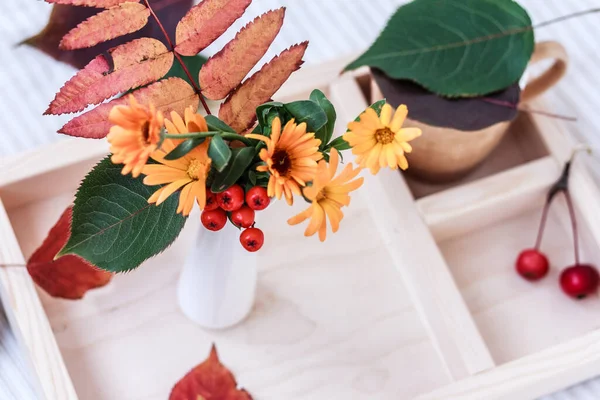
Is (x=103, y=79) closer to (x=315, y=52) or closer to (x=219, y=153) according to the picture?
(x=219, y=153)

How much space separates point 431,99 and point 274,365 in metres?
0.18

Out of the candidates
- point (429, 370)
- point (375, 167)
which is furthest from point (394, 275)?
point (375, 167)

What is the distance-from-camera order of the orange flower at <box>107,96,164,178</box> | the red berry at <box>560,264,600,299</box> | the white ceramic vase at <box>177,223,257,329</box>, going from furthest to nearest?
1. the red berry at <box>560,264,600,299</box>
2. the white ceramic vase at <box>177,223,257,329</box>
3. the orange flower at <box>107,96,164,178</box>

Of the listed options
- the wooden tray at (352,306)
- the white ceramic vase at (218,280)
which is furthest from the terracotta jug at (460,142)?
the white ceramic vase at (218,280)

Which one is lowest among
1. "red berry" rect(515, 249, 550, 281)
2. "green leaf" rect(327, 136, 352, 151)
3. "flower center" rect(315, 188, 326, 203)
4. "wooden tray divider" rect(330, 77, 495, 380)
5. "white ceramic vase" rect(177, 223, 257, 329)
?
"red berry" rect(515, 249, 550, 281)

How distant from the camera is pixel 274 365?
41 cm

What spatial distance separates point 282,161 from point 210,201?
0.04m

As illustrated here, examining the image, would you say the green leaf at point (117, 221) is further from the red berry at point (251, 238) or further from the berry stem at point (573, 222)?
the berry stem at point (573, 222)

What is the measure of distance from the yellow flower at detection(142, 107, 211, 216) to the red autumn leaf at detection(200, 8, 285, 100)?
0.05 m

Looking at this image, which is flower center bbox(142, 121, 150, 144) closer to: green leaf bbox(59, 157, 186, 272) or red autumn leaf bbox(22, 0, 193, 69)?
green leaf bbox(59, 157, 186, 272)

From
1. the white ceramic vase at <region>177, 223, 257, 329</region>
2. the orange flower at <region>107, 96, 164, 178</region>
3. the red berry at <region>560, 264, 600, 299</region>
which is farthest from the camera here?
the red berry at <region>560, 264, 600, 299</region>

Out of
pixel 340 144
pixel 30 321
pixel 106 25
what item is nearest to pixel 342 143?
pixel 340 144

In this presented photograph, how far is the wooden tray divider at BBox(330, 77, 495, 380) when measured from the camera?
1.30 feet

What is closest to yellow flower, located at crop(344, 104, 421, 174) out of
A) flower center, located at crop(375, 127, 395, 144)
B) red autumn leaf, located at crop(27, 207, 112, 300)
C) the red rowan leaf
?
flower center, located at crop(375, 127, 395, 144)
